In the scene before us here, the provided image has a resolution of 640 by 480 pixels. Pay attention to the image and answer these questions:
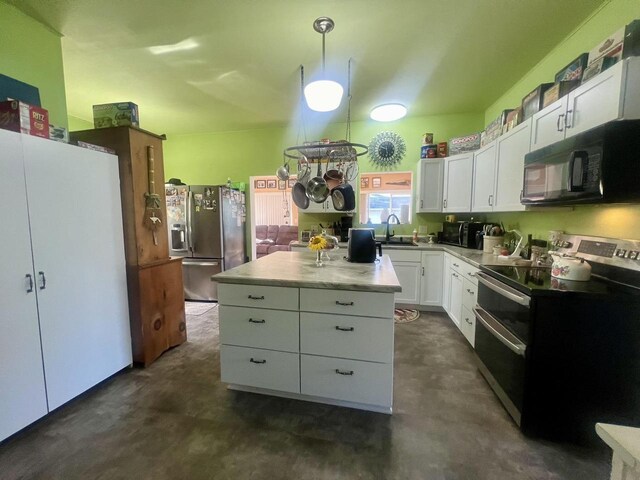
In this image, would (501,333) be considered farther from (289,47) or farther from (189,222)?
(189,222)

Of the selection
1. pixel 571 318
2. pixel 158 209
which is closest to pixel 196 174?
pixel 158 209

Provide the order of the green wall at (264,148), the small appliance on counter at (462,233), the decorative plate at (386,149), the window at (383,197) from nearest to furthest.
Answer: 1. the small appliance on counter at (462,233)
2. the green wall at (264,148)
3. the decorative plate at (386,149)
4. the window at (383,197)

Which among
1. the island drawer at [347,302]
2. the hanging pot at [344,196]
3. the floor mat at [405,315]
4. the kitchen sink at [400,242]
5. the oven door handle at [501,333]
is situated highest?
the hanging pot at [344,196]

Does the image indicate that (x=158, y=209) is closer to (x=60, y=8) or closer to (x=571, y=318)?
(x=60, y=8)

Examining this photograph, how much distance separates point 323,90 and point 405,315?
2.88 metres

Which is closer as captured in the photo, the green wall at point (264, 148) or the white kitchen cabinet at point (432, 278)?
the white kitchen cabinet at point (432, 278)

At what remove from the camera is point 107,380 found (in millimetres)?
2242

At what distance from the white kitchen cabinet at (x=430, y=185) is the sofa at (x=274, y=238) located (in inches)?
150

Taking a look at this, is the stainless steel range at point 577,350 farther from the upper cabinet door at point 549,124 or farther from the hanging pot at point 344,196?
the hanging pot at point 344,196

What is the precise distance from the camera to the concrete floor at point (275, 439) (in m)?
1.45

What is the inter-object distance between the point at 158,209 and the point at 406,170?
3337 mm

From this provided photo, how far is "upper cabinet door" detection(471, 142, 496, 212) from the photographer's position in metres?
2.92

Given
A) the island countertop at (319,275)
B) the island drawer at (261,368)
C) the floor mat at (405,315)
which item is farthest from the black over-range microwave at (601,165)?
the floor mat at (405,315)

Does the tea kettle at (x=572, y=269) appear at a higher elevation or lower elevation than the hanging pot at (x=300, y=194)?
lower
